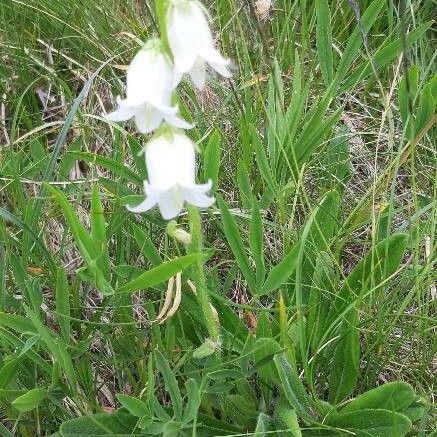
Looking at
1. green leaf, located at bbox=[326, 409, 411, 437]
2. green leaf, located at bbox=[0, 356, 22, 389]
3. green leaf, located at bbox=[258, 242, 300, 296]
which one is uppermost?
green leaf, located at bbox=[258, 242, 300, 296]

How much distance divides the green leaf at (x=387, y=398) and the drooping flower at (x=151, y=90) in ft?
1.66

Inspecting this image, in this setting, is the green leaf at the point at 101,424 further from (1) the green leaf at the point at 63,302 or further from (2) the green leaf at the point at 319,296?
(2) the green leaf at the point at 319,296

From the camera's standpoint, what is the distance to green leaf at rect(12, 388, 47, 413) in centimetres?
110

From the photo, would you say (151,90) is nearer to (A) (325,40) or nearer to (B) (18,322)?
(B) (18,322)

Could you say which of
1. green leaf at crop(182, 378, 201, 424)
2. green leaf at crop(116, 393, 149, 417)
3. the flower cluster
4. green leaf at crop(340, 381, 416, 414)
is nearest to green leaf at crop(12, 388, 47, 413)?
green leaf at crop(116, 393, 149, 417)

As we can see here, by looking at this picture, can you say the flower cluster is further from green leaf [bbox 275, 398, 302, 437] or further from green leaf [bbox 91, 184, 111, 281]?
green leaf [bbox 275, 398, 302, 437]

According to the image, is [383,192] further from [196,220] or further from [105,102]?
[105,102]

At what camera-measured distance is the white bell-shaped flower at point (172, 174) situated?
96 cm

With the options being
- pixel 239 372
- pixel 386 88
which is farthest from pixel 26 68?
pixel 239 372

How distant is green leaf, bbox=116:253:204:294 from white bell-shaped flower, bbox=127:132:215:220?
0.07 metres

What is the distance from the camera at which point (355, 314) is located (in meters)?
1.19

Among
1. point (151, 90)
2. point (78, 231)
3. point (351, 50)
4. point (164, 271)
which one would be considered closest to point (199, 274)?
point (164, 271)

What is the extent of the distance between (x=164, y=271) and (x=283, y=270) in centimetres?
21

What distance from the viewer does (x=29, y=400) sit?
1122 millimetres
